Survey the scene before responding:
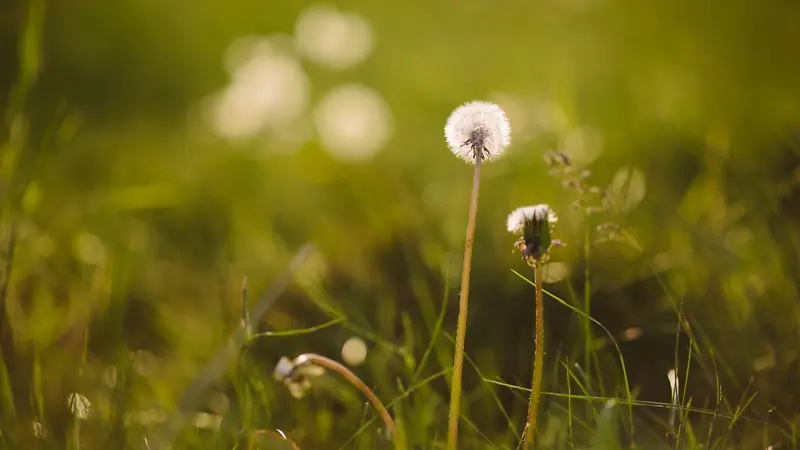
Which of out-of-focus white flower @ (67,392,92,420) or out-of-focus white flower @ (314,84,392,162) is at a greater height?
out-of-focus white flower @ (67,392,92,420)

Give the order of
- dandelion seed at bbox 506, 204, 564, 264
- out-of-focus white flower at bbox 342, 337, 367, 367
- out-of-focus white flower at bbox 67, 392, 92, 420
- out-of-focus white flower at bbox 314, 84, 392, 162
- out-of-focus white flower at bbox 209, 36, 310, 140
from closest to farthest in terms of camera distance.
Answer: dandelion seed at bbox 506, 204, 564, 264 → out-of-focus white flower at bbox 67, 392, 92, 420 → out-of-focus white flower at bbox 342, 337, 367, 367 → out-of-focus white flower at bbox 314, 84, 392, 162 → out-of-focus white flower at bbox 209, 36, 310, 140

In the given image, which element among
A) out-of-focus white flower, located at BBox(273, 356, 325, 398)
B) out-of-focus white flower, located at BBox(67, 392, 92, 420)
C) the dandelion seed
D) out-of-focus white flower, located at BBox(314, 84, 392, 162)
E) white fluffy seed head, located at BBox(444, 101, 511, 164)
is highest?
white fluffy seed head, located at BBox(444, 101, 511, 164)

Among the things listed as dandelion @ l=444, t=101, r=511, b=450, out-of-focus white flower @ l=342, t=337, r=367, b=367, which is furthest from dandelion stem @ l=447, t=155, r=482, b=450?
out-of-focus white flower @ l=342, t=337, r=367, b=367

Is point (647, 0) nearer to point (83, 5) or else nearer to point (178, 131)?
point (178, 131)

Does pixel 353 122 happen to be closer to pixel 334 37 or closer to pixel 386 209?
pixel 334 37

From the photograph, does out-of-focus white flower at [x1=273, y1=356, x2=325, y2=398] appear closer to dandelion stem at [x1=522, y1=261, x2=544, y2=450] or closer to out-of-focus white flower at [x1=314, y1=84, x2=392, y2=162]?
dandelion stem at [x1=522, y1=261, x2=544, y2=450]

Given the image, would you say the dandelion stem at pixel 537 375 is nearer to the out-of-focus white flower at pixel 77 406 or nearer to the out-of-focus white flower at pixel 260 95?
the out-of-focus white flower at pixel 77 406

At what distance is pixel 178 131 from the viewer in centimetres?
322

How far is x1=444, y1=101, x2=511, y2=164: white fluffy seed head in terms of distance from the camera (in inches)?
31.3

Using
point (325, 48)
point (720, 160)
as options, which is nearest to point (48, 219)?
point (720, 160)

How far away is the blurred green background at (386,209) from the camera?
3.79 ft

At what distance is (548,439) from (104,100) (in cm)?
294

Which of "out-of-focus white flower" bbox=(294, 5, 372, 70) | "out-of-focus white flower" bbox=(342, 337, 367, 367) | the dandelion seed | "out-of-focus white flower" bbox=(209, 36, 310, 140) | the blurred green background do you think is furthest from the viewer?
"out-of-focus white flower" bbox=(294, 5, 372, 70)

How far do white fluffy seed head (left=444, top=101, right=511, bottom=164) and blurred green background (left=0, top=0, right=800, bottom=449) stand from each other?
0.28m
